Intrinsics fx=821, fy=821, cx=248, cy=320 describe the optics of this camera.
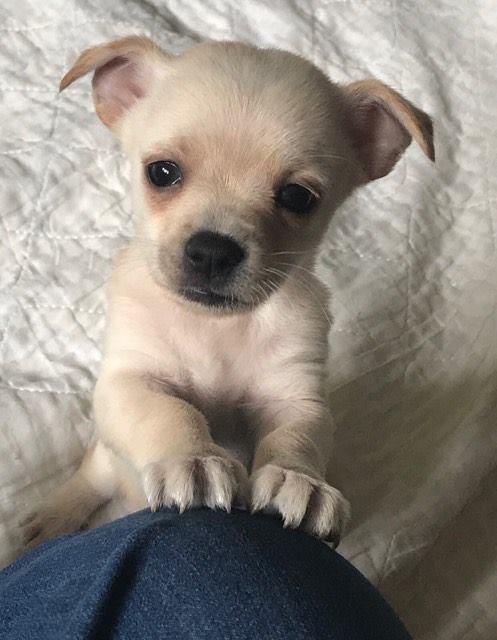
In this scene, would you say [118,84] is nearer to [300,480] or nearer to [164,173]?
[164,173]

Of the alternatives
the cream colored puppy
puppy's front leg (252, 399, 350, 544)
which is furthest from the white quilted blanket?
puppy's front leg (252, 399, 350, 544)

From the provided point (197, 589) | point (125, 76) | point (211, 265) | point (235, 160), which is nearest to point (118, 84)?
point (125, 76)

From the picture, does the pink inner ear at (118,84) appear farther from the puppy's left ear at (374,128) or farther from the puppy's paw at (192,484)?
the puppy's paw at (192,484)

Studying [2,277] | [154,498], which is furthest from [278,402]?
[2,277]

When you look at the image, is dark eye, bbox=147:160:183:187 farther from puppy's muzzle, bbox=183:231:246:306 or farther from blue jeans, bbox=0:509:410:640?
blue jeans, bbox=0:509:410:640

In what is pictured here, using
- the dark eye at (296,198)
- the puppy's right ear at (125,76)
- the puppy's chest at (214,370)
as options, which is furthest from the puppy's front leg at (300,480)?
the puppy's right ear at (125,76)
